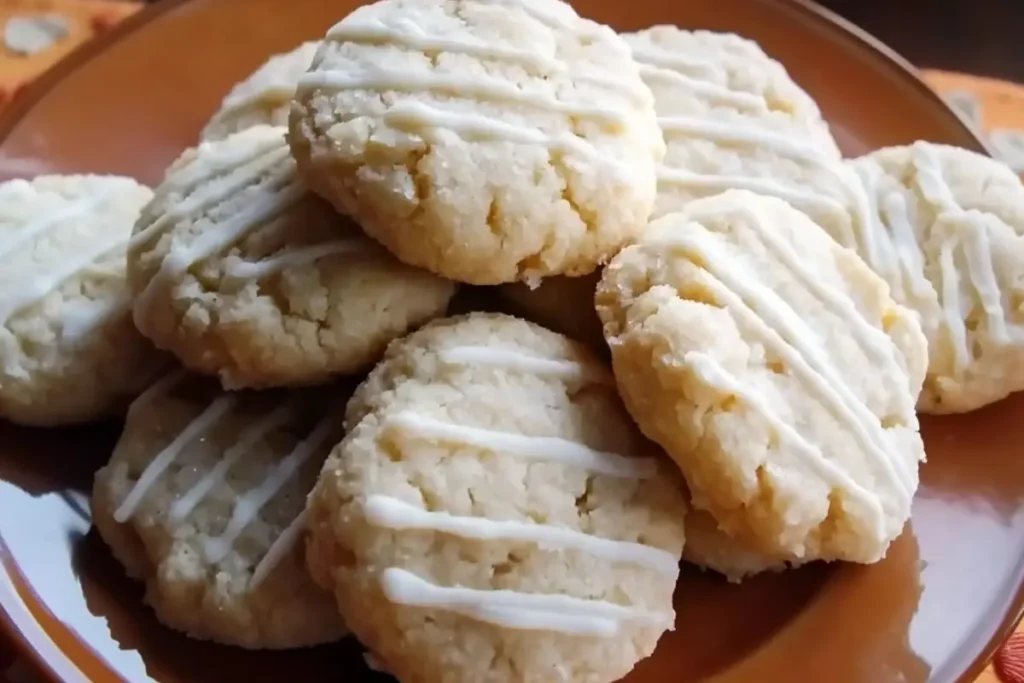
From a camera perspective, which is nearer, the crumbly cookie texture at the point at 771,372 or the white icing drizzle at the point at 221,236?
the crumbly cookie texture at the point at 771,372

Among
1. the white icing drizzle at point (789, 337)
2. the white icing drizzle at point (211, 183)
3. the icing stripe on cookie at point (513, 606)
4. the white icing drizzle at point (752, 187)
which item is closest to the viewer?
the icing stripe on cookie at point (513, 606)

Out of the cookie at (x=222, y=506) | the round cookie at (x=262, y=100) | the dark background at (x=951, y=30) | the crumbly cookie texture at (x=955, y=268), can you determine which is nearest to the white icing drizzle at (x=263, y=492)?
the cookie at (x=222, y=506)

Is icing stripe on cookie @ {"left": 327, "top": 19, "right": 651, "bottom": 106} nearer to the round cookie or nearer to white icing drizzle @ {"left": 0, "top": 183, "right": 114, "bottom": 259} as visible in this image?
the round cookie

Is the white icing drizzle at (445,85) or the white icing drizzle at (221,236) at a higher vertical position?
the white icing drizzle at (445,85)

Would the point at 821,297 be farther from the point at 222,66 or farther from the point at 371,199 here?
the point at 222,66

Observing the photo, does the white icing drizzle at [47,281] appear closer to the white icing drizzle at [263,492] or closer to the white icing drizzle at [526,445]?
the white icing drizzle at [263,492]

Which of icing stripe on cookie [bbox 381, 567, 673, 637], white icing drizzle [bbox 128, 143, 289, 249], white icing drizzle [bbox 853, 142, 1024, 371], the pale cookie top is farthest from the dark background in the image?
icing stripe on cookie [bbox 381, 567, 673, 637]

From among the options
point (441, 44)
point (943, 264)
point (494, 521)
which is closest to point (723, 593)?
point (494, 521)

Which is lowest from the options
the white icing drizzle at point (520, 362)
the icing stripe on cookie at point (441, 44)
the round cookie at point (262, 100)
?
the white icing drizzle at point (520, 362)
